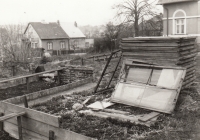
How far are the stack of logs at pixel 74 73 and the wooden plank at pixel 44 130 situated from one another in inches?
218

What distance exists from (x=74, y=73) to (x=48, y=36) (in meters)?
31.8

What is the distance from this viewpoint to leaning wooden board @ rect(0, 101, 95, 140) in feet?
19.3

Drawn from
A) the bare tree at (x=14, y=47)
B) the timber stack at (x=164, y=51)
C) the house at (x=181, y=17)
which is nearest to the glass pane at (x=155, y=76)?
the timber stack at (x=164, y=51)

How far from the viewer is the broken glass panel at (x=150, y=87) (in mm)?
7758

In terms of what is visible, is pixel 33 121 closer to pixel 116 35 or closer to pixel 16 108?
pixel 16 108

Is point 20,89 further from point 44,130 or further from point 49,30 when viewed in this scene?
point 49,30

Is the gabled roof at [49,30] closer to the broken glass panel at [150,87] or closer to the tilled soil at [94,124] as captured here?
the tilled soil at [94,124]

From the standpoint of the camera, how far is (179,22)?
24891 millimetres

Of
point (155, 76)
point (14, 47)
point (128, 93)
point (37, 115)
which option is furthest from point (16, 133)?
point (14, 47)

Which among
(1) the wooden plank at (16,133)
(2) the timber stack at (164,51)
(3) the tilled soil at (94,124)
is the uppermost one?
(2) the timber stack at (164,51)

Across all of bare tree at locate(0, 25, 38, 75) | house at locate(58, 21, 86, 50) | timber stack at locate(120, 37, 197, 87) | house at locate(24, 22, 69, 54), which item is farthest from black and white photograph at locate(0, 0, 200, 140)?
house at locate(58, 21, 86, 50)

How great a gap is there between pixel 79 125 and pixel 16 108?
1988 millimetres

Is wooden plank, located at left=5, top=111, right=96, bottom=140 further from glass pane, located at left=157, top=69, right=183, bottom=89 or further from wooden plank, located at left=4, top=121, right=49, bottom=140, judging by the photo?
glass pane, located at left=157, top=69, right=183, bottom=89

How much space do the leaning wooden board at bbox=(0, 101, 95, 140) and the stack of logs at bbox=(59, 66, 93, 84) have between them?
5347mm
